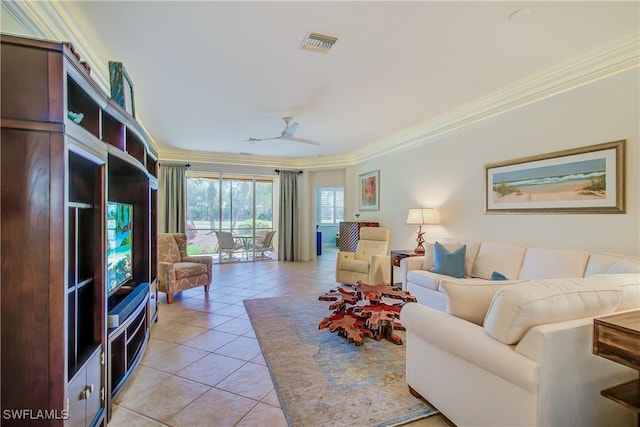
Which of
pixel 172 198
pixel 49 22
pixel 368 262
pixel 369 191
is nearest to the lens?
pixel 49 22

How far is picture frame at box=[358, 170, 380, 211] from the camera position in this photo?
659 centimetres

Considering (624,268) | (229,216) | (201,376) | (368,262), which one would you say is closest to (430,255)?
(368,262)

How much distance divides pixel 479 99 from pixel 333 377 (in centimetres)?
353

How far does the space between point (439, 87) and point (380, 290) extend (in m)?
2.34

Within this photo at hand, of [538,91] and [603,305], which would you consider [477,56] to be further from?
[603,305]

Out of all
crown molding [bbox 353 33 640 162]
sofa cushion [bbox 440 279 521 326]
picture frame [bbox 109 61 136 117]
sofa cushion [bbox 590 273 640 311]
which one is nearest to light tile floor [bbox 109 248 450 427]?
sofa cushion [bbox 440 279 521 326]

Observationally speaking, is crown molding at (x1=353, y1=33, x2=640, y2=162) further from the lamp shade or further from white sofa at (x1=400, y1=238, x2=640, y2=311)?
white sofa at (x1=400, y1=238, x2=640, y2=311)

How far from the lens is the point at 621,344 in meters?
1.30

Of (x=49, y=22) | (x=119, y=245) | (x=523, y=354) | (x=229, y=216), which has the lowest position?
(x=523, y=354)

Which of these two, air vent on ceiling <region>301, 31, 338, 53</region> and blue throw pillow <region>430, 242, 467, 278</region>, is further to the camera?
blue throw pillow <region>430, 242, 467, 278</region>

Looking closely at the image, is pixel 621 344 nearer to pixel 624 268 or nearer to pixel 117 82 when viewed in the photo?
pixel 624 268

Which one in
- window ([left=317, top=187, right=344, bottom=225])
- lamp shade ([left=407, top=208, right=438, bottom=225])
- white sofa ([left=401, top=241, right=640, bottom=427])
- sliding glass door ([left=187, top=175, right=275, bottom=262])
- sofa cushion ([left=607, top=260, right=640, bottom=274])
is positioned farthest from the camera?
window ([left=317, top=187, right=344, bottom=225])

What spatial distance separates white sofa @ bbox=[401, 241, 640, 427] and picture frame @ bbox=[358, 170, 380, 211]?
4.78m

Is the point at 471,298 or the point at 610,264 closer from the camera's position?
the point at 471,298
